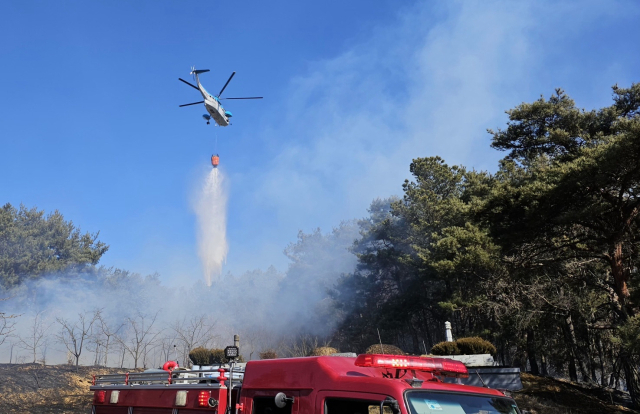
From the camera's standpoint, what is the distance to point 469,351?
19.9m

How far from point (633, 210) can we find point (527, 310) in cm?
790

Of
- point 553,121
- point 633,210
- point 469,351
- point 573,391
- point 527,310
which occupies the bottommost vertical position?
point 573,391

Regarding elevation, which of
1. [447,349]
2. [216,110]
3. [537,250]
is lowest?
[447,349]

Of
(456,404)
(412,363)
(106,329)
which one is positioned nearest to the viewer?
(456,404)

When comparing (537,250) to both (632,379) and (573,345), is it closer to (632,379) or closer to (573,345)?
(632,379)

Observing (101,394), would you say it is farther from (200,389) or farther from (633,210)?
(633,210)

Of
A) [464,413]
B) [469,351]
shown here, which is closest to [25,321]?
[469,351]

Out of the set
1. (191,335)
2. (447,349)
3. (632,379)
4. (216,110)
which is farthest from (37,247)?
(632,379)

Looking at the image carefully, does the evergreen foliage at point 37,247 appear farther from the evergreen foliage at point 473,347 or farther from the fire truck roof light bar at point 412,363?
the fire truck roof light bar at point 412,363

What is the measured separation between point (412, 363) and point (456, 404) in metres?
0.50

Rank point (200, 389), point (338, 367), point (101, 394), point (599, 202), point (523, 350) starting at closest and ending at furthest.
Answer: point (338, 367) → point (200, 389) → point (101, 394) → point (599, 202) → point (523, 350)

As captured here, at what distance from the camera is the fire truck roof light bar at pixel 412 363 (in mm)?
4188

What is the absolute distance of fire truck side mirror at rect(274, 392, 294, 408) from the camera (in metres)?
4.37

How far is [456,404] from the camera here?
13.2 feet
